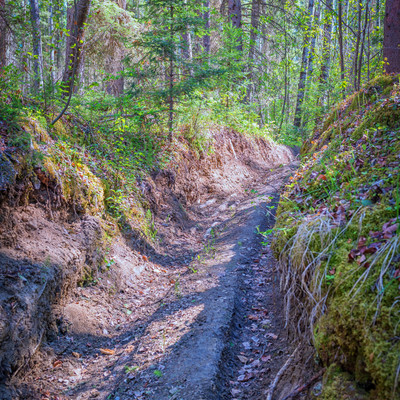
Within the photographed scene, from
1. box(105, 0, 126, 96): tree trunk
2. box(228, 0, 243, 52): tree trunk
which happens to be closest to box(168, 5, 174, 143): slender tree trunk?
box(105, 0, 126, 96): tree trunk

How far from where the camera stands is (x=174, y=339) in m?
4.17

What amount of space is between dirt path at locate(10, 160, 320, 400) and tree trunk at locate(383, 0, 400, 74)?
16.0 feet

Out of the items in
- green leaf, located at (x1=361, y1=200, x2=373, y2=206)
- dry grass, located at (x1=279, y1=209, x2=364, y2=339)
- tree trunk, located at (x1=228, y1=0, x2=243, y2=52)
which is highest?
tree trunk, located at (x1=228, y1=0, x2=243, y2=52)

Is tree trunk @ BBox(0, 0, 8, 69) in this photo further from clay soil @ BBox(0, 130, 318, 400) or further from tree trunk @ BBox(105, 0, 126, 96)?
tree trunk @ BBox(105, 0, 126, 96)

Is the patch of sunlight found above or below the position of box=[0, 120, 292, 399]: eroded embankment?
below

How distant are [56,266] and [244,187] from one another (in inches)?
367

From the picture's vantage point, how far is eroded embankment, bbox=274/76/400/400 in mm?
1929

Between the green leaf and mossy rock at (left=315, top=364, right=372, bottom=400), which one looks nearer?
mossy rock at (left=315, top=364, right=372, bottom=400)

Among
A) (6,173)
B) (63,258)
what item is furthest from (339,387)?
(6,173)

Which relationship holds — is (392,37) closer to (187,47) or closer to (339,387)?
(187,47)

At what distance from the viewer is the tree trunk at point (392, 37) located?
6.80 meters

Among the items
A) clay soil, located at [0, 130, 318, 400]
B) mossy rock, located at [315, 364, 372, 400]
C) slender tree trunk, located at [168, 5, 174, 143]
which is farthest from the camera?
slender tree trunk, located at [168, 5, 174, 143]

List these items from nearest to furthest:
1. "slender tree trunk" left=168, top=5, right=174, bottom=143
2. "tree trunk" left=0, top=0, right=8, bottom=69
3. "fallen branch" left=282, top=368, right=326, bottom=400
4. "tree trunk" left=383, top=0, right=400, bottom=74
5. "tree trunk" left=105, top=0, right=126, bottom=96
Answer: "fallen branch" left=282, top=368, right=326, bottom=400, "tree trunk" left=0, top=0, right=8, bottom=69, "tree trunk" left=383, top=0, right=400, bottom=74, "slender tree trunk" left=168, top=5, right=174, bottom=143, "tree trunk" left=105, top=0, right=126, bottom=96

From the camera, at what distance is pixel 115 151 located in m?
7.52
